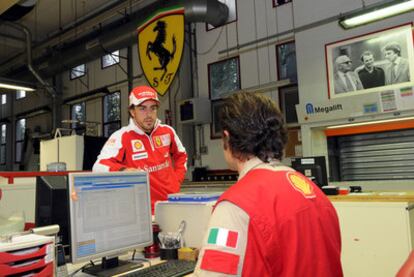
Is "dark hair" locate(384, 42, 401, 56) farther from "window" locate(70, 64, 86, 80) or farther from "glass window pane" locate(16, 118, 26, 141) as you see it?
"glass window pane" locate(16, 118, 26, 141)

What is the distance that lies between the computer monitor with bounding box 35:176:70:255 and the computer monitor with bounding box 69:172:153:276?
0.18 m

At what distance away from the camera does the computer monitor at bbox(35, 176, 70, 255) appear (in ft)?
5.03

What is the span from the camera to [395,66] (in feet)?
10.9

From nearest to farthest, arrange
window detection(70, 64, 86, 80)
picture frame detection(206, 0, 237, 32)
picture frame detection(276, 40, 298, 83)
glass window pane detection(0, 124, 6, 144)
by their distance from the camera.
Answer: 1. picture frame detection(276, 40, 298, 83)
2. picture frame detection(206, 0, 237, 32)
3. window detection(70, 64, 86, 80)
4. glass window pane detection(0, 124, 6, 144)

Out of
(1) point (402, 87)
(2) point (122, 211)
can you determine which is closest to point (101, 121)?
(1) point (402, 87)

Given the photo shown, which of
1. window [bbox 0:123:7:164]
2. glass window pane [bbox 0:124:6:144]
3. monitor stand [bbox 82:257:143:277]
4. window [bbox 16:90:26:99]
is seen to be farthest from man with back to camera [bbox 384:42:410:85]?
glass window pane [bbox 0:124:6:144]

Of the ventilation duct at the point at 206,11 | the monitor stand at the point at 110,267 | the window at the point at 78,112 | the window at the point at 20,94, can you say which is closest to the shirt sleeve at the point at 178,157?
the monitor stand at the point at 110,267

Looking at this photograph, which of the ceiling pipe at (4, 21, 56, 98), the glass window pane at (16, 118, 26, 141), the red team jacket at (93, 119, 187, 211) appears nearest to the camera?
the red team jacket at (93, 119, 187, 211)

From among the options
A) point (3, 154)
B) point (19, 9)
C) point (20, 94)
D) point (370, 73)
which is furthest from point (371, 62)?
point (3, 154)

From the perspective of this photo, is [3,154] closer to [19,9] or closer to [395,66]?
[19,9]

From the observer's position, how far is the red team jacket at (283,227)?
2.90ft

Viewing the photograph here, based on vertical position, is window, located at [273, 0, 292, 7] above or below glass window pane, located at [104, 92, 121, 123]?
above

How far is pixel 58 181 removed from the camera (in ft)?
5.19

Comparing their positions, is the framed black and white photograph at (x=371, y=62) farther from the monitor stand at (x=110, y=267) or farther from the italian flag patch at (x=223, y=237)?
the italian flag patch at (x=223, y=237)
